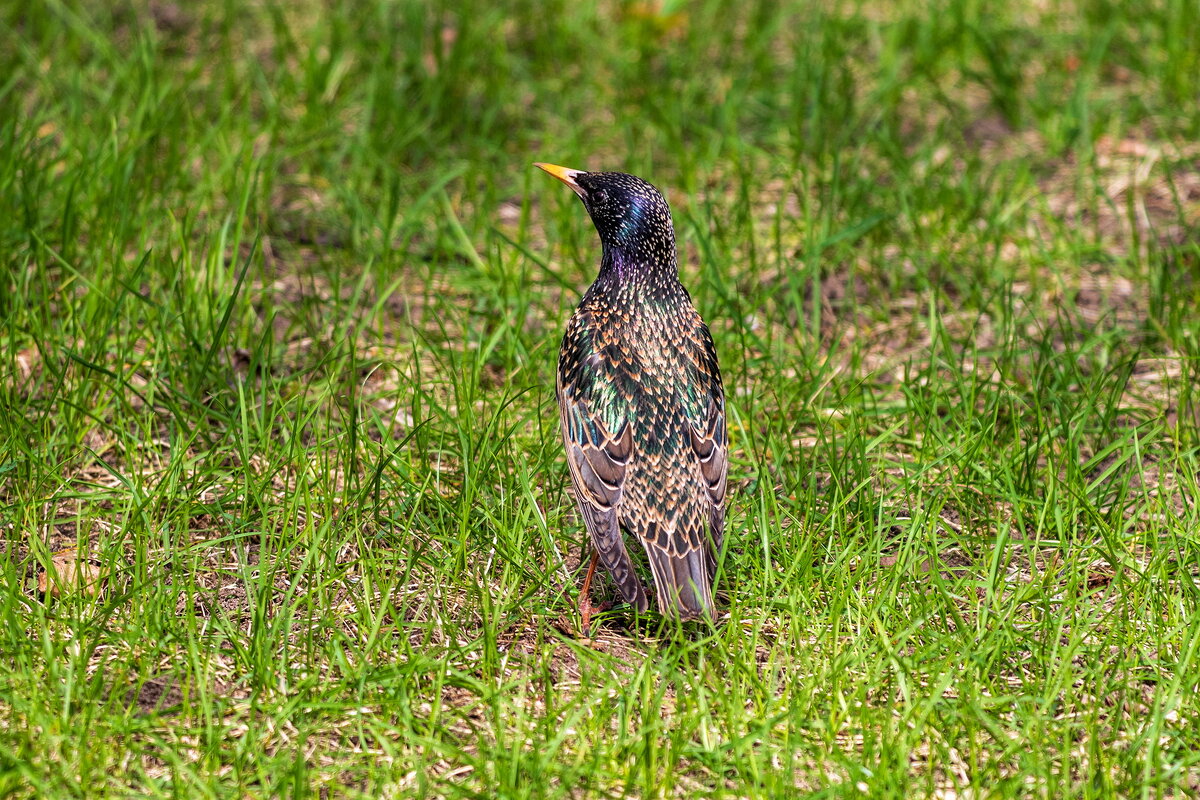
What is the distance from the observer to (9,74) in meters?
7.15

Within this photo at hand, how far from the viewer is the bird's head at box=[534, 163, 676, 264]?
4.69m

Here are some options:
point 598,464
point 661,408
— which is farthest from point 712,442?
point 598,464

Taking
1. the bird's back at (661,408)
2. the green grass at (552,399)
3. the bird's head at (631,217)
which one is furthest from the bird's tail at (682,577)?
the bird's head at (631,217)

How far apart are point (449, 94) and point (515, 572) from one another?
3.88 metres

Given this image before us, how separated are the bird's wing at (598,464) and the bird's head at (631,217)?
43 centimetres

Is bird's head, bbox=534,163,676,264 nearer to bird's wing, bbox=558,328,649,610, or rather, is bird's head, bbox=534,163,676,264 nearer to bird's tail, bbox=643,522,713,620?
bird's wing, bbox=558,328,649,610

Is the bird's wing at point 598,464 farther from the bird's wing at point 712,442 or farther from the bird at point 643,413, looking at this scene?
the bird's wing at point 712,442

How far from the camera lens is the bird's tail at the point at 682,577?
4074 millimetres

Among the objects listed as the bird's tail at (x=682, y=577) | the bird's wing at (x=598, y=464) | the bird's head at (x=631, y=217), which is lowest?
the bird's tail at (x=682, y=577)

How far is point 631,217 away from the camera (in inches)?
185

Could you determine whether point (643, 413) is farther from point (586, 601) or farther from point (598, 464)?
point (586, 601)

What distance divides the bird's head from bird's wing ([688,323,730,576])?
0.35 metres

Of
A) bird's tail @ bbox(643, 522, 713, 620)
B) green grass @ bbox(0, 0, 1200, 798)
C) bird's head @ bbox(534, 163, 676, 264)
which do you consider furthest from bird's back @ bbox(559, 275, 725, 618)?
green grass @ bbox(0, 0, 1200, 798)

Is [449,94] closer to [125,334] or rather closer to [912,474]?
[125,334]
